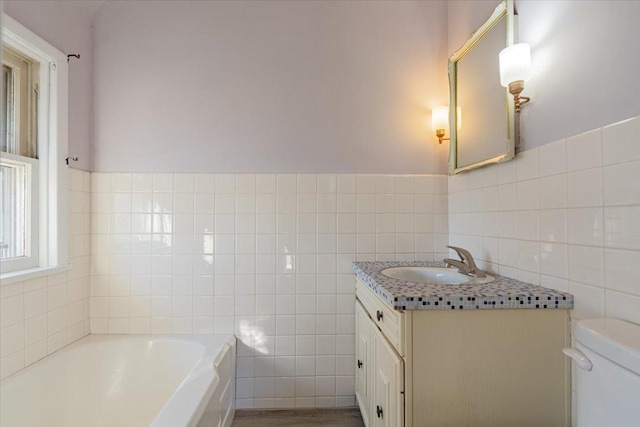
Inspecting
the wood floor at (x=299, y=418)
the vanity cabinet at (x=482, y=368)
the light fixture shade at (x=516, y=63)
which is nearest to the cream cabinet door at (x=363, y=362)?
the wood floor at (x=299, y=418)

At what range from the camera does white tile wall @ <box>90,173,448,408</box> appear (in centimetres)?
182

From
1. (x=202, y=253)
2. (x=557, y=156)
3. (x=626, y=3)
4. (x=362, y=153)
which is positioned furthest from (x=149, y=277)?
(x=626, y=3)

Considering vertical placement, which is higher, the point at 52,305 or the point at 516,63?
the point at 516,63

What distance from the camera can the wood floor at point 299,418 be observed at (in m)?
1.72

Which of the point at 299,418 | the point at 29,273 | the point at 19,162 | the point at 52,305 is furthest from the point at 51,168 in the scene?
the point at 299,418

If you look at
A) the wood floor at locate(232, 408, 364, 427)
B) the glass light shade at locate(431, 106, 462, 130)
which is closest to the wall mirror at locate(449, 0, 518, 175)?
the glass light shade at locate(431, 106, 462, 130)

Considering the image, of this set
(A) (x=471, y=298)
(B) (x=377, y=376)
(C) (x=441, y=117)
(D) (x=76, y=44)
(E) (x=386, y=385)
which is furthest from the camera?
(C) (x=441, y=117)

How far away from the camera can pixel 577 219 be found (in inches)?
41.8

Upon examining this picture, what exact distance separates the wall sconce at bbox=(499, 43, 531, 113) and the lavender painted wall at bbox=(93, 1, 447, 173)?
2.10 ft

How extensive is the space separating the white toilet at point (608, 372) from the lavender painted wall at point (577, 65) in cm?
62

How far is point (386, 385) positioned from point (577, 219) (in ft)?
2.99

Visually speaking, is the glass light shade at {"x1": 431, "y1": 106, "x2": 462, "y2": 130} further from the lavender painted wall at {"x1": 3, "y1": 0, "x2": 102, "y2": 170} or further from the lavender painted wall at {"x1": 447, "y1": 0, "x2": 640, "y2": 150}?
the lavender painted wall at {"x1": 3, "y1": 0, "x2": 102, "y2": 170}

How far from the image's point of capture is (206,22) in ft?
6.12

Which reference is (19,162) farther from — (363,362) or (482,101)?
(482,101)
